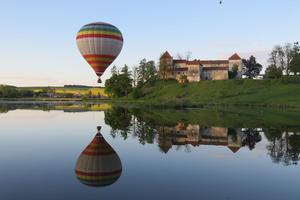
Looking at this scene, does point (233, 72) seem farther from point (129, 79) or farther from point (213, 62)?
point (129, 79)

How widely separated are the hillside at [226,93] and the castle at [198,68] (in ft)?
48.5

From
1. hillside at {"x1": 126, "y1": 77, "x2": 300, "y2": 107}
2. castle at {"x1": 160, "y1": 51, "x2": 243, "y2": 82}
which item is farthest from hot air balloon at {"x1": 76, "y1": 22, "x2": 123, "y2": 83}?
castle at {"x1": 160, "y1": 51, "x2": 243, "y2": 82}

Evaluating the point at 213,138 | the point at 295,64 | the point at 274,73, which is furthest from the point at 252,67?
the point at 213,138

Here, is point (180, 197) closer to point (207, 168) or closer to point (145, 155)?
point (207, 168)

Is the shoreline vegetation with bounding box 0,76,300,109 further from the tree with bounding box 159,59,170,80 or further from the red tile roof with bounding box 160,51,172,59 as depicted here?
the red tile roof with bounding box 160,51,172,59

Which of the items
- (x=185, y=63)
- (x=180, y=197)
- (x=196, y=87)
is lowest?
(x=180, y=197)

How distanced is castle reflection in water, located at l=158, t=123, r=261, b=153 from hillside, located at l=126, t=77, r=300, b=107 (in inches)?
1736

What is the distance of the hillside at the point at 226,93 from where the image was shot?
8331cm

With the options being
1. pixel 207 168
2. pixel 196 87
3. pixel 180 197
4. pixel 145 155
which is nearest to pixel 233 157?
pixel 207 168

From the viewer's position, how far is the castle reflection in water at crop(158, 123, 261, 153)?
24420 mm

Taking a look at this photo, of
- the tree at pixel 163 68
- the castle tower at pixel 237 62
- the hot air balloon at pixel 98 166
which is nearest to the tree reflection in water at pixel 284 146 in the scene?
the hot air balloon at pixel 98 166

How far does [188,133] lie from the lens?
3012 cm

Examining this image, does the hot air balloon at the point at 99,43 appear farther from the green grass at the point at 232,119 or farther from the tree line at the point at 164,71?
the tree line at the point at 164,71

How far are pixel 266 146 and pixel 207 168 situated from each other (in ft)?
29.2
